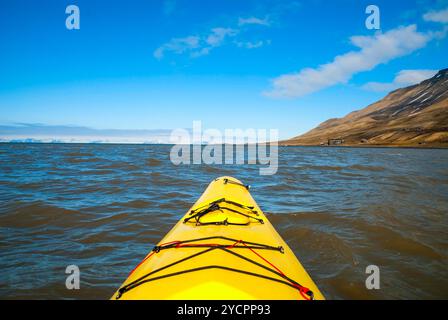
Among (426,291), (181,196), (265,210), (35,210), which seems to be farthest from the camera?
(181,196)

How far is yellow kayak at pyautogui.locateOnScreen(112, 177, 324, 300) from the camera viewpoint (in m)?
2.51

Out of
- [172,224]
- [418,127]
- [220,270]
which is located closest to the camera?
[220,270]

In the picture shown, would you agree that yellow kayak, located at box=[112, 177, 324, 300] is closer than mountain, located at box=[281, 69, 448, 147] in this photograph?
Yes

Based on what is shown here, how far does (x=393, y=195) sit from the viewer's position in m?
11.0

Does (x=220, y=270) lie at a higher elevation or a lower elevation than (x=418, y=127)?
lower

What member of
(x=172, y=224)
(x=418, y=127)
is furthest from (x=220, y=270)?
(x=418, y=127)

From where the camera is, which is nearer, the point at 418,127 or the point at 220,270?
the point at 220,270

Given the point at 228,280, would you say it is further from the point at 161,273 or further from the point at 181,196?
the point at 181,196

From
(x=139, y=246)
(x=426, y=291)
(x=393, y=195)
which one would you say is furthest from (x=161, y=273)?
(x=393, y=195)

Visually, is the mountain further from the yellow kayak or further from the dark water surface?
the yellow kayak

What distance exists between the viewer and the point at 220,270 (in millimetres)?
2850

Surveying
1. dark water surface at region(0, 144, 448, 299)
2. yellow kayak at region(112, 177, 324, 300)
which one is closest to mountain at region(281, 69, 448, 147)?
dark water surface at region(0, 144, 448, 299)

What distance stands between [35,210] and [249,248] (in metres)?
7.78

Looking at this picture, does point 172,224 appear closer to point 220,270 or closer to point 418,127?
point 220,270
